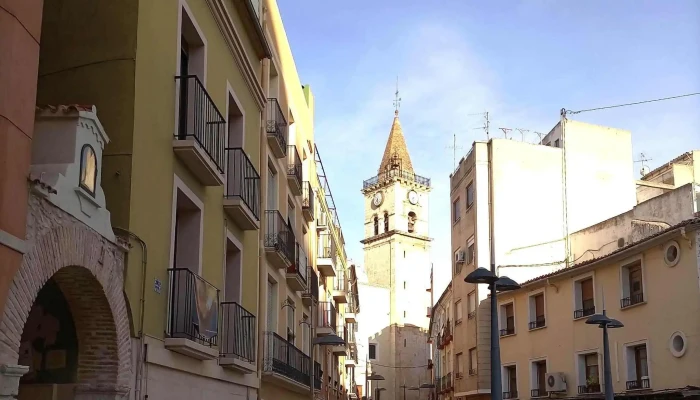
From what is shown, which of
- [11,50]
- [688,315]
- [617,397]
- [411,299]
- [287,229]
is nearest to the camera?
[11,50]

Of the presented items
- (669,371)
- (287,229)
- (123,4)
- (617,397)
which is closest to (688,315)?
(669,371)

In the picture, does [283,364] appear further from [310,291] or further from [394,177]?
[394,177]

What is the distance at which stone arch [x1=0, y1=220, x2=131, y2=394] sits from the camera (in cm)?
698

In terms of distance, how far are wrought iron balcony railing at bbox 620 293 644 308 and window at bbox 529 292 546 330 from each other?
470 cm

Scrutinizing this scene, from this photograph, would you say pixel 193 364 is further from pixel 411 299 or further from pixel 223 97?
pixel 411 299

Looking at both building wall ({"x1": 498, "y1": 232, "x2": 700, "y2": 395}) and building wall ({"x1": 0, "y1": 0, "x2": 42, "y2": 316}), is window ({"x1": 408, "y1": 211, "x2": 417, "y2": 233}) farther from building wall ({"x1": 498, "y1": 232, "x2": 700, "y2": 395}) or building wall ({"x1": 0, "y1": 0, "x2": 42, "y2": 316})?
building wall ({"x1": 0, "y1": 0, "x2": 42, "y2": 316})

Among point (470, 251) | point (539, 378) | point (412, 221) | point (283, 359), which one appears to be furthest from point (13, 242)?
point (412, 221)

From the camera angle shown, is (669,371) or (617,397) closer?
(669,371)

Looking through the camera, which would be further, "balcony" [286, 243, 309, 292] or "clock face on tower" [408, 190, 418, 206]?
"clock face on tower" [408, 190, 418, 206]

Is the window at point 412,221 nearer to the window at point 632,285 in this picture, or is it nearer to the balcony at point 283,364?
the window at point 632,285

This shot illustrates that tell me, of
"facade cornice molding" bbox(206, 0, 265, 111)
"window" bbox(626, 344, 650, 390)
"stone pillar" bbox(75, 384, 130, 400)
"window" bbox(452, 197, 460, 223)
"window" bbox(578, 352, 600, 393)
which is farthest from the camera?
"window" bbox(452, 197, 460, 223)

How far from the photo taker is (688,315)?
22.6 metres

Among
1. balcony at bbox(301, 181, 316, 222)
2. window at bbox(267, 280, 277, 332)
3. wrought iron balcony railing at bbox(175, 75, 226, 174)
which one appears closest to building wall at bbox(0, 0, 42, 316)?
wrought iron balcony railing at bbox(175, 75, 226, 174)

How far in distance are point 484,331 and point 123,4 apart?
26518 mm
